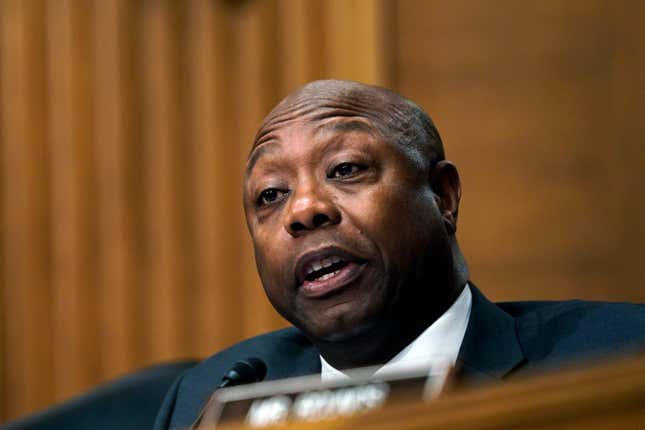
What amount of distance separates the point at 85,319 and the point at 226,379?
1.87 metres

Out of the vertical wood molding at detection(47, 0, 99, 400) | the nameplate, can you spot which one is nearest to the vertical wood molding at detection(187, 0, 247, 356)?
the vertical wood molding at detection(47, 0, 99, 400)

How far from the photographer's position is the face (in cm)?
171

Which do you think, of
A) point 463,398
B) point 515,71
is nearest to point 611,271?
point 515,71

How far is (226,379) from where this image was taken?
1549 millimetres

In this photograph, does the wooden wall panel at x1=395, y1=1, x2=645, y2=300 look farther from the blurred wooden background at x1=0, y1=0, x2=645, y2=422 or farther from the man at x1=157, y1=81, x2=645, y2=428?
the man at x1=157, y1=81, x2=645, y2=428

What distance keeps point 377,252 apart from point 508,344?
11.1 inches

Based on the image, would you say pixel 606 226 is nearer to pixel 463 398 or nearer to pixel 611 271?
pixel 611 271

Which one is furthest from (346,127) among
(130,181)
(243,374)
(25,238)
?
(25,238)

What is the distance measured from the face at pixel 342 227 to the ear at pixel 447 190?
46 mm

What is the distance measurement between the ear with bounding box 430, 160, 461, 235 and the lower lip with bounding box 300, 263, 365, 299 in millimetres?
253

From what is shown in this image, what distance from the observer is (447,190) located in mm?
1934

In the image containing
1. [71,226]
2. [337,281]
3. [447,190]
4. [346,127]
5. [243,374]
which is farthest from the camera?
[71,226]

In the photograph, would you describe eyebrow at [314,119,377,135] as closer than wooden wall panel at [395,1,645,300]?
Yes

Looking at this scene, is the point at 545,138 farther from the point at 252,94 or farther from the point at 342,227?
the point at 342,227
